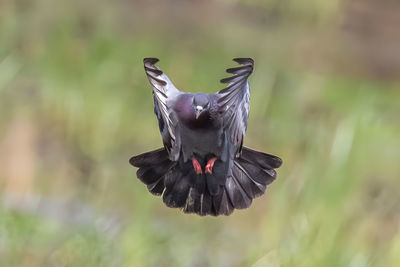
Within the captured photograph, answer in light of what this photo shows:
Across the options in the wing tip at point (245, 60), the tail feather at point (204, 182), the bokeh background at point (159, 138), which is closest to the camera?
the wing tip at point (245, 60)

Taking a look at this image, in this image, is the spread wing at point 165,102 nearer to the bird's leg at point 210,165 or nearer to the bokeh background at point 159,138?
the bird's leg at point 210,165

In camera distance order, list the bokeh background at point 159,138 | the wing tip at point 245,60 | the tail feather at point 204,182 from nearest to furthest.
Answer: the wing tip at point 245,60 → the tail feather at point 204,182 → the bokeh background at point 159,138

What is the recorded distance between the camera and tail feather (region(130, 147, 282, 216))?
87 centimetres

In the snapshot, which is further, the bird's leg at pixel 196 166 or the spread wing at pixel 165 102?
the bird's leg at pixel 196 166

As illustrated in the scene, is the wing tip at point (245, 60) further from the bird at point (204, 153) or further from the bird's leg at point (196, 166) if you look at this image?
the bird's leg at point (196, 166)

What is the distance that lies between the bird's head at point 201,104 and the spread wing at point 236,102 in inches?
0.8

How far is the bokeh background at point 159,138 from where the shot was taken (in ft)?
6.95

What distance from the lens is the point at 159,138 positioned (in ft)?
9.60

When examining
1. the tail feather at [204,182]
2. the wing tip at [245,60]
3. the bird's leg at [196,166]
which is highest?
the wing tip at [245,60]

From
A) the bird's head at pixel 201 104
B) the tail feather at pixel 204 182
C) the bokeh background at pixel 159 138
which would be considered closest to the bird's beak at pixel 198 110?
the bird's head at pixel 201 104

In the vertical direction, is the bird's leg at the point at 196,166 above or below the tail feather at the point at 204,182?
above

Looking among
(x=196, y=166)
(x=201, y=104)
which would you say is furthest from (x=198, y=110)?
(x=196, y=166)

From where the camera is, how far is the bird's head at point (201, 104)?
784 millimetres

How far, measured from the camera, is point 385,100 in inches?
163
